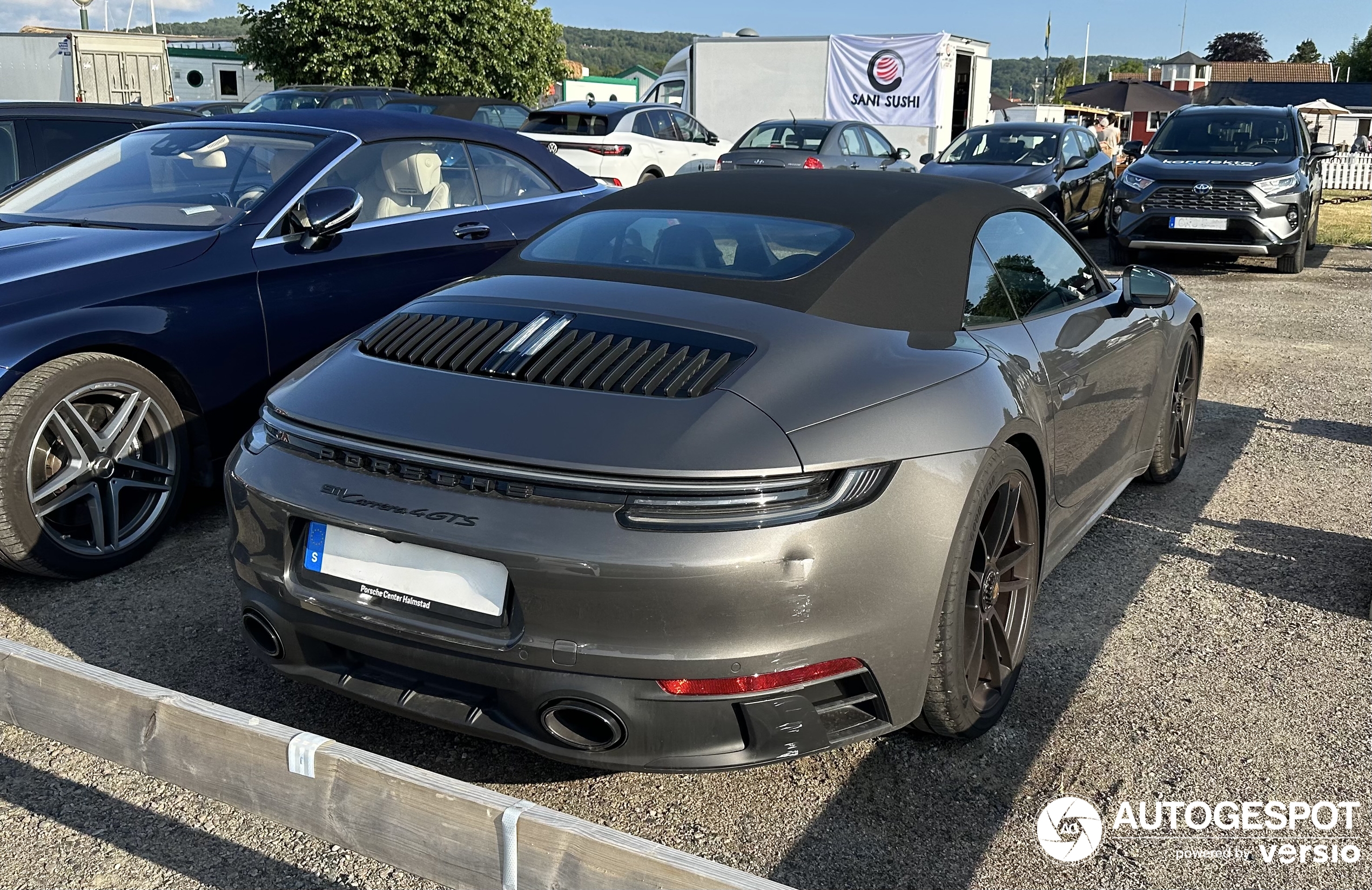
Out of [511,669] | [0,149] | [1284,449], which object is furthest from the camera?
[0,149]

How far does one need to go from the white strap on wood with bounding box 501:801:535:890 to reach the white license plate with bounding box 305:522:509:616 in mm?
586

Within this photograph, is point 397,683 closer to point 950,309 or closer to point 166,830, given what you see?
point 166,830

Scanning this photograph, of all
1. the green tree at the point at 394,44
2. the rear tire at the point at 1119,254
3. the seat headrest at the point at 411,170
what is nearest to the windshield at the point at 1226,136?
the rear tire at the point at 1119,254

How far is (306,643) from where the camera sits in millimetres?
2705

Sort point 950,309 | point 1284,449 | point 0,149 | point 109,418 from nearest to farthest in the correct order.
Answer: point 950,309, point 109,418, point 1284,449, point 0,149

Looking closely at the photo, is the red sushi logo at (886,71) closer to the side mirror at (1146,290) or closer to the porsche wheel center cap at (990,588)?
the side mirror at (1146,290)

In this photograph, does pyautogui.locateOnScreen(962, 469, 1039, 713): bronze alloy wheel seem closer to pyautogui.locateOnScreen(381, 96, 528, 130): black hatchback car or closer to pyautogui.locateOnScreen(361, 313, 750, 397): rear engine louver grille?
pyautogui.locateOnScreen(361, 313, 750, 397): rear engine louver grille

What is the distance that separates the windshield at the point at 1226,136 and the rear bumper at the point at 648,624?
1198 centimetres

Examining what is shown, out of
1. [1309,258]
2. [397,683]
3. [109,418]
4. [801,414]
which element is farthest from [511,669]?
[1309,258]

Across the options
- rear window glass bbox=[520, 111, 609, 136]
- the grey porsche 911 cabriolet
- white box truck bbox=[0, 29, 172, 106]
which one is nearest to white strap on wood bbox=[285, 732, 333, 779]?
the grey porsche 911 cabriolet

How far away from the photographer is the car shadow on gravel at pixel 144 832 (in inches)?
101

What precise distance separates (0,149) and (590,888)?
23.2ft

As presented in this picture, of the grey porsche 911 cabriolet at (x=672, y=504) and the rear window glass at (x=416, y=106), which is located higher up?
the rear window glass at (x=416, y=106)

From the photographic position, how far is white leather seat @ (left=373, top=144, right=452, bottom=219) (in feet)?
17.7
